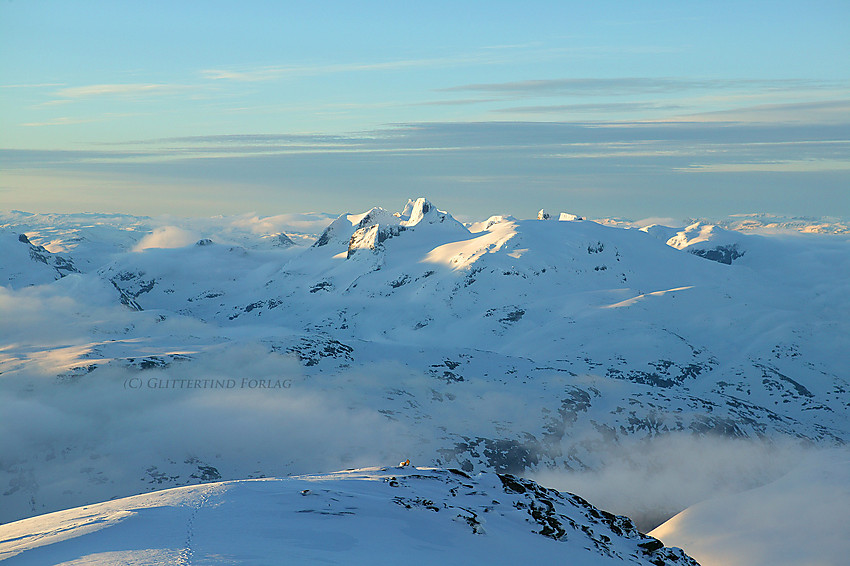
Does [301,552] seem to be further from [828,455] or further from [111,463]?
[828,455]

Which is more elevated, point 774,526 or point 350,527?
point 350,527

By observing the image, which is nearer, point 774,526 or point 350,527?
point 350,527

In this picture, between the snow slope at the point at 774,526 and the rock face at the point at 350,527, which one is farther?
the snow slope at the point at 774,526

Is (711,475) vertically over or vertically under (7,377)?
under

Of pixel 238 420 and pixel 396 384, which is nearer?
pixel 238 420

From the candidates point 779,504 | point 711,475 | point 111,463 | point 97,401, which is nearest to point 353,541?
point 111,463

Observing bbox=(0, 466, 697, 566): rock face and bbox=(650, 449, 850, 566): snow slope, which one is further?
bbox=(650, 449, 850, 566): snow slope

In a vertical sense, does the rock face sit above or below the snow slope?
above

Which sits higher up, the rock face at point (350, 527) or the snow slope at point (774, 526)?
the rock face at point (350, 527)
